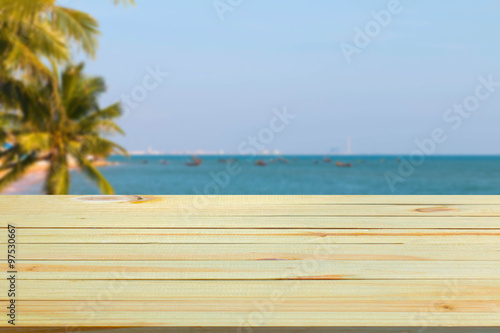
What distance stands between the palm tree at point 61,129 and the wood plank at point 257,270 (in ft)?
40.1

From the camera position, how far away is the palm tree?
12.5 metres

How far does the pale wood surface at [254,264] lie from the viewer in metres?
0.80

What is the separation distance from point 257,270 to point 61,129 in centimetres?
1368

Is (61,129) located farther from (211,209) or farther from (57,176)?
(211,209)

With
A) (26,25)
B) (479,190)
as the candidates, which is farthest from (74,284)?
(479,190)

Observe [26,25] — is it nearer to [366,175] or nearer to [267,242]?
[267,242]

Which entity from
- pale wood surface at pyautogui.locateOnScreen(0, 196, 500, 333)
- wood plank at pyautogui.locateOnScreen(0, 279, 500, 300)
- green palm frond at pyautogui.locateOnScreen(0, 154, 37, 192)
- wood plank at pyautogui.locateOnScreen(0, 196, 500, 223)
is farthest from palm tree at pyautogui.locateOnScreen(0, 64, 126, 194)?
wood plank at pyautogui.locateOnScreen(0, 279, 500, 300)

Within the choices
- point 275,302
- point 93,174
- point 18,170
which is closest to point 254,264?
point 275,302

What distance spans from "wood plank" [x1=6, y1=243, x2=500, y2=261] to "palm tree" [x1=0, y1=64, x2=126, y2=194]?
39.8ft

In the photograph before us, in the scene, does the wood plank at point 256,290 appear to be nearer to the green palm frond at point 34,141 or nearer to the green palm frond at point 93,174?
the green palm frond at point 34,141

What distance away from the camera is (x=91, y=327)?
776 millimetres

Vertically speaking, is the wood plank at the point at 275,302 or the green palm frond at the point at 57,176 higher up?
the green palm frond at the point at 57,176

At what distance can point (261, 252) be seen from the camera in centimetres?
102

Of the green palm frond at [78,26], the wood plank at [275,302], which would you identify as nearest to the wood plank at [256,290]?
the wood plank at [275,302]
